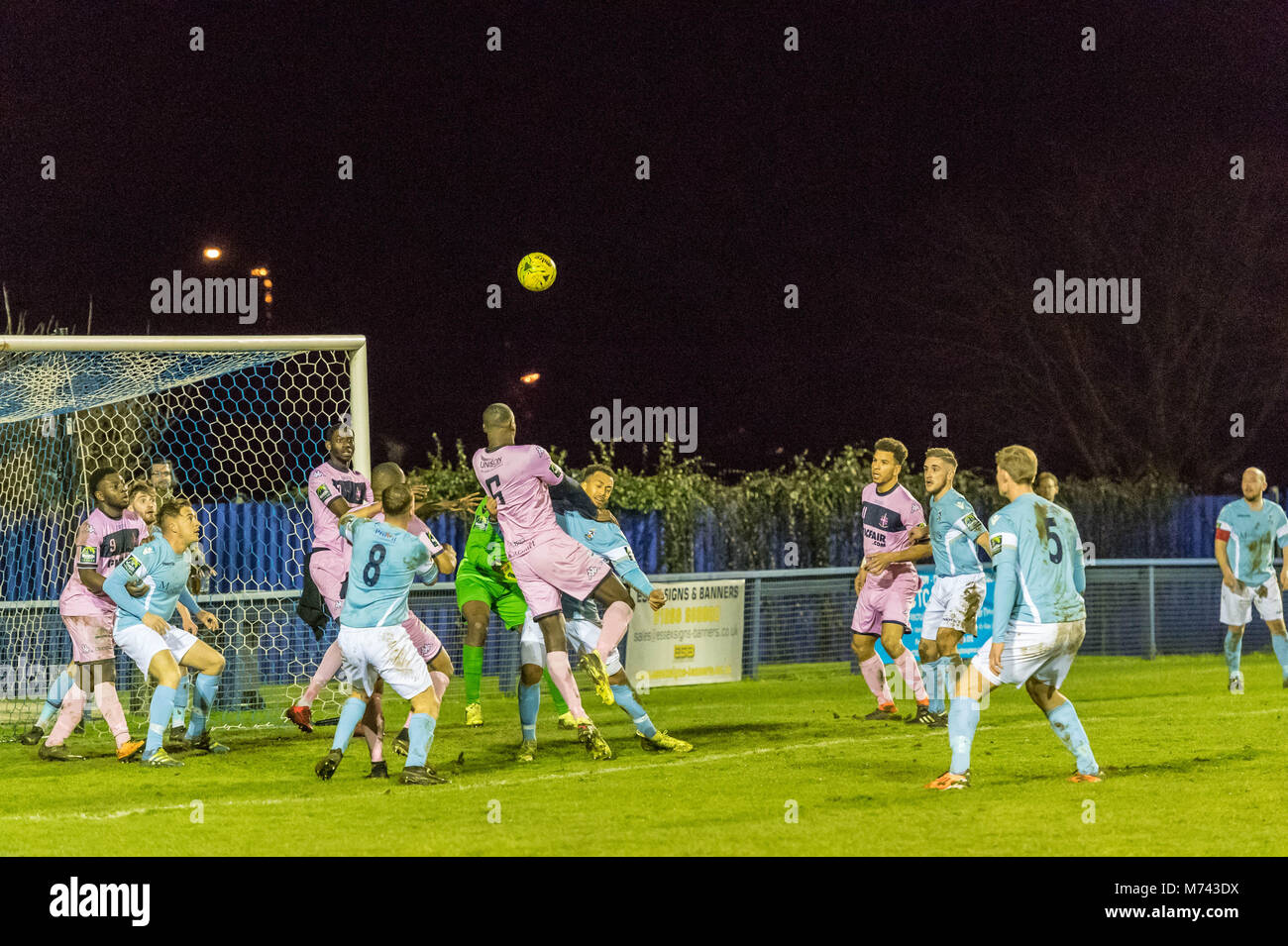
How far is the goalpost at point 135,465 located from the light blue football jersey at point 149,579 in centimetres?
184

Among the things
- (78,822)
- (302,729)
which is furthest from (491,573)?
(78,822)

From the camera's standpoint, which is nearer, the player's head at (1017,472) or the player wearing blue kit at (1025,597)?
the player wearing blue kit at (1025,597)

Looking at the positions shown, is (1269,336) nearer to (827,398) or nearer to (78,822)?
(827,398)

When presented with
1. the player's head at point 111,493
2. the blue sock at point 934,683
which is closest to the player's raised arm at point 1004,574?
the blue sock at point 934,683

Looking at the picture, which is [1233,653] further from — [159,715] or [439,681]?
[159,715]

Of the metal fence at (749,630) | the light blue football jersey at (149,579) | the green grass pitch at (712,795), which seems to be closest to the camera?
the green grass pitch at (712,795)

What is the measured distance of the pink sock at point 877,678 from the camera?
12.0 meters

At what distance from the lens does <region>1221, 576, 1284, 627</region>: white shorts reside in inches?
554

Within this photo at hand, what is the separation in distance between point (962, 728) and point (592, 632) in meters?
3.20

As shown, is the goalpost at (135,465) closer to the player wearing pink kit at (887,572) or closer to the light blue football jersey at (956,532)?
the player wearing pink kit at (887,572)

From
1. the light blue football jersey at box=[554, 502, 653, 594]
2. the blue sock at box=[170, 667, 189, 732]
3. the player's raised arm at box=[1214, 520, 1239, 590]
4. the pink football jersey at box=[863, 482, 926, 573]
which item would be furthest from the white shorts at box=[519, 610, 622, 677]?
the player's raised arm at box=[1214, 520, 1239, 590]

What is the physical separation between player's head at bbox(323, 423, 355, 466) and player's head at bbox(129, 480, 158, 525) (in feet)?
4.19

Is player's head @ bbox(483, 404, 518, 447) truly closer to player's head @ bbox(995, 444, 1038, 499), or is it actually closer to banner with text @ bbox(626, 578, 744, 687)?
player's head @ bbox(995, 444, 1038, 499)

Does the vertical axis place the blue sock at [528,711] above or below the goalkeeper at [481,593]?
below
